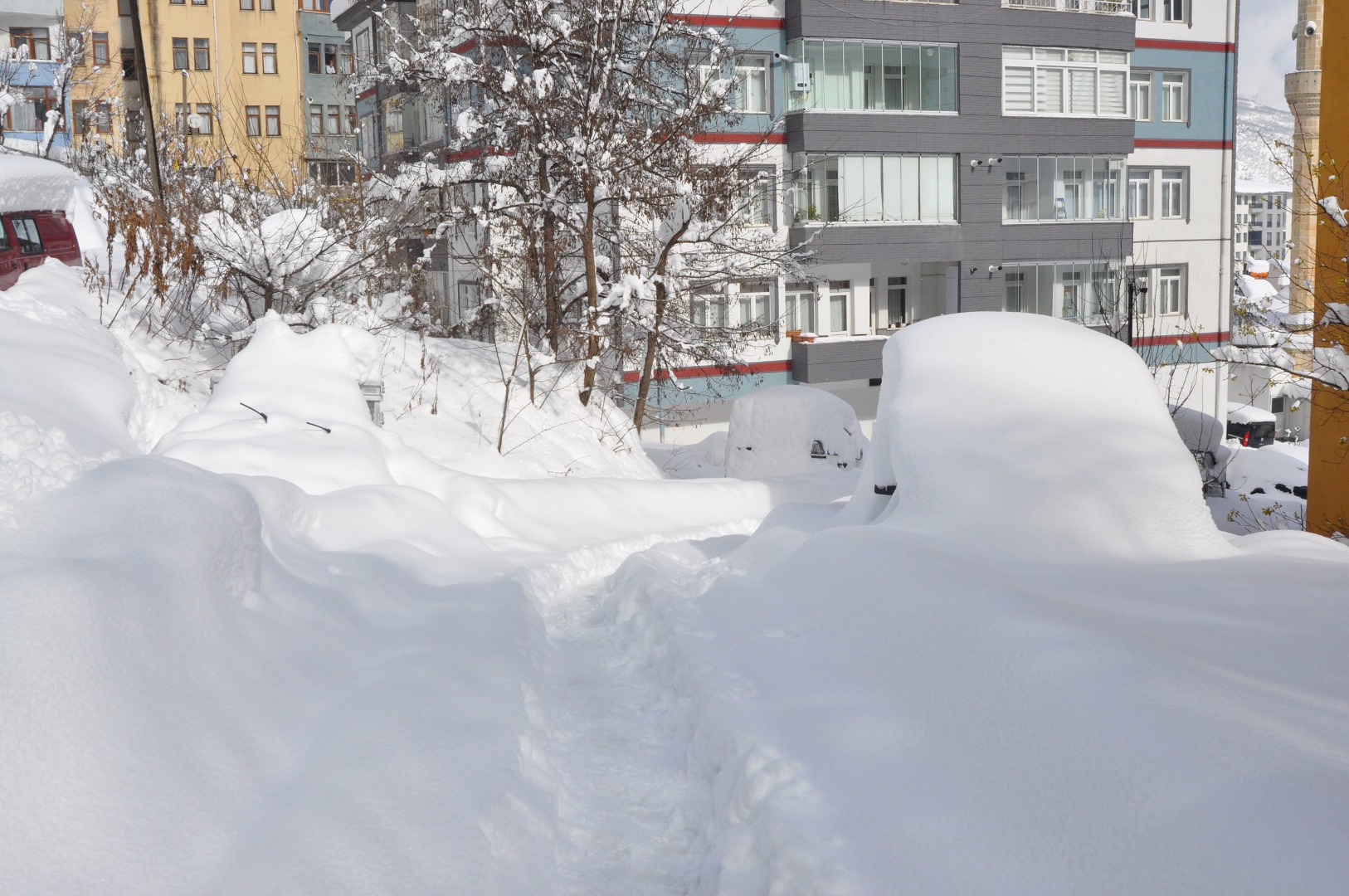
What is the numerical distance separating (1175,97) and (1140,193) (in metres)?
3.48

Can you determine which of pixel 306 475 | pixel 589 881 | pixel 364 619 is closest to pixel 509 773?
pixel 589 881

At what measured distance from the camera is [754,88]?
1209 inches

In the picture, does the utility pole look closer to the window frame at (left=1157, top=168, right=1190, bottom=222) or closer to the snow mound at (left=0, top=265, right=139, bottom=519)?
the snow mound at (left=0, top=265, right=139, bottom=519)

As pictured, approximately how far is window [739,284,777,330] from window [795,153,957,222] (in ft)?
7.22

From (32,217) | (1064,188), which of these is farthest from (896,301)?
(32,217)

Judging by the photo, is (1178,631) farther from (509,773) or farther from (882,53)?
(882,53)

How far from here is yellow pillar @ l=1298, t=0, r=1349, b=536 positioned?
13.4m

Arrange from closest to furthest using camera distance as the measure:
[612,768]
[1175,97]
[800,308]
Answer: [612,768]
[800,308]
[1175,97]

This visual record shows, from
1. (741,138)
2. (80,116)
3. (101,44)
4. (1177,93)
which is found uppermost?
(101,44)

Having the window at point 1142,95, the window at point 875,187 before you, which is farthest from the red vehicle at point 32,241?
the window at point 1142,95

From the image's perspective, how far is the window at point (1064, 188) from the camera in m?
33.1

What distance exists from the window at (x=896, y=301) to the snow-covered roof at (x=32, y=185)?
77.8 feet

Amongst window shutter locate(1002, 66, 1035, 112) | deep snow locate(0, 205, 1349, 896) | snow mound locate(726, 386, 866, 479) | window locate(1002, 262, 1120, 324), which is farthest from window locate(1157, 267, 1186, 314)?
deep snow locate(0, 205, 1349, 896)

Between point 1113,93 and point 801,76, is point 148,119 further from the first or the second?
point 1113,93
